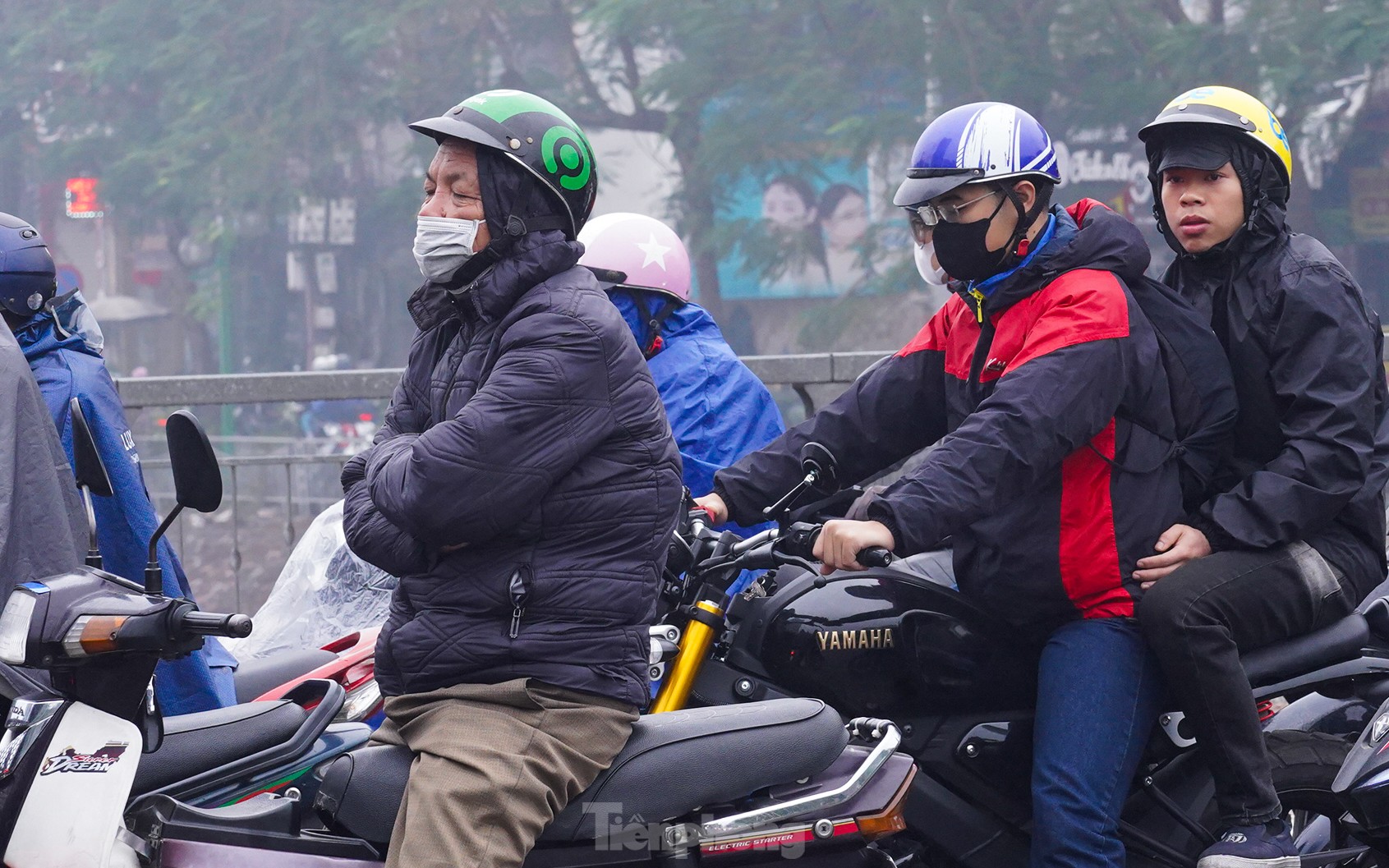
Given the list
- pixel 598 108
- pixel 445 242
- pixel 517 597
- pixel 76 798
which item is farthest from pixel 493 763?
pixel 598 108

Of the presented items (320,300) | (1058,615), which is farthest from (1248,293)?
(320,300)

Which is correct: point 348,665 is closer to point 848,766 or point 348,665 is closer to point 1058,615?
point 848,766

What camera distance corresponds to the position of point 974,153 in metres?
3.09

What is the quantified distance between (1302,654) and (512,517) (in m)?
1.78

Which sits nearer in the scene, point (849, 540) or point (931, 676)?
point (849, 540)

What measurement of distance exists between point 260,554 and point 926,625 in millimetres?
7214

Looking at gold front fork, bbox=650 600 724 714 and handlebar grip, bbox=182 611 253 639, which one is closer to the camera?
handlebar grip, bbox=182 611 253 639

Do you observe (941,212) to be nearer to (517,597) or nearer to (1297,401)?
(1297,401)

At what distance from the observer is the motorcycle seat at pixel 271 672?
377 centimetres

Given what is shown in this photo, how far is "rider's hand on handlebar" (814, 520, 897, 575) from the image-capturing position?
2.77m

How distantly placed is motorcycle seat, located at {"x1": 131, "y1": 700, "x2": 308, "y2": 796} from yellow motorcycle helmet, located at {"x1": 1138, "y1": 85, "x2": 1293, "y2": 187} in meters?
2.22

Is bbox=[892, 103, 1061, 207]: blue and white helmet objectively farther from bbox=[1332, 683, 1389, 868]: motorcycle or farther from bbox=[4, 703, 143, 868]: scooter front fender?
bbox=[4, 703, 143, 868]: scooter front fender

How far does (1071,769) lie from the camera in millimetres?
2949

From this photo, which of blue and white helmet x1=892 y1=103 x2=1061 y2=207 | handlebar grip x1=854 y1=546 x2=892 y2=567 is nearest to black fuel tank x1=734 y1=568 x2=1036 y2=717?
handlebar grip x1=854 y1=546 x2=892 y2=567
